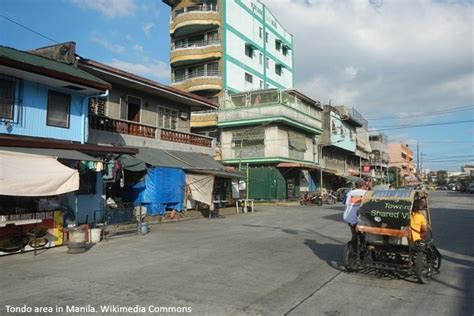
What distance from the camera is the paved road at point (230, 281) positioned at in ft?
21.3

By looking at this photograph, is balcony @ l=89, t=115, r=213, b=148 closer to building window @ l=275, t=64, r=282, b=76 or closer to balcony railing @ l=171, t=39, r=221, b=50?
balcony railing @ l=171, t=39, r=221, b=50

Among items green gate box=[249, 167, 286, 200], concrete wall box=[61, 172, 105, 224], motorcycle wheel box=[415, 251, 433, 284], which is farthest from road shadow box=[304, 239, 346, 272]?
green gate box=[249, 167, 286, 200]

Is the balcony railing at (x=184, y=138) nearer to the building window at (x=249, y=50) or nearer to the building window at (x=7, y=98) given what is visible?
the building window at (x=7, y=98)

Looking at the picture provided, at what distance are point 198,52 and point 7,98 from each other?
30491mm

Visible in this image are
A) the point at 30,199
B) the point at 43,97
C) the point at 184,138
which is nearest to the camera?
the point at 30,199

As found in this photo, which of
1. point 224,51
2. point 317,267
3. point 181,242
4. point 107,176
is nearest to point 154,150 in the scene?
point 107,176

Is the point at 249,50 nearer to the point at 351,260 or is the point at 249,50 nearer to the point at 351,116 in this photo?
the point at 351,116

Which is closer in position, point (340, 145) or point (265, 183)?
point (265, 183)

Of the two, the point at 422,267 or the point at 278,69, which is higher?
the point at 278,69

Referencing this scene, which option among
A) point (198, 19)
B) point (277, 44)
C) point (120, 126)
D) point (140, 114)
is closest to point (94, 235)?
point (120, 126)

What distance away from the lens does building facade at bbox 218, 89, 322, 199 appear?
3600cm

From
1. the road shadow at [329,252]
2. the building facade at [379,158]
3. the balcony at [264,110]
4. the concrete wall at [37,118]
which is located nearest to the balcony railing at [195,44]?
the balcony at [264,110]

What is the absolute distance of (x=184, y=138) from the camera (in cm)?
2458

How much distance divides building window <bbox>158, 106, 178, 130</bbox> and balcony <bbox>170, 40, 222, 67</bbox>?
18505 millimetres
